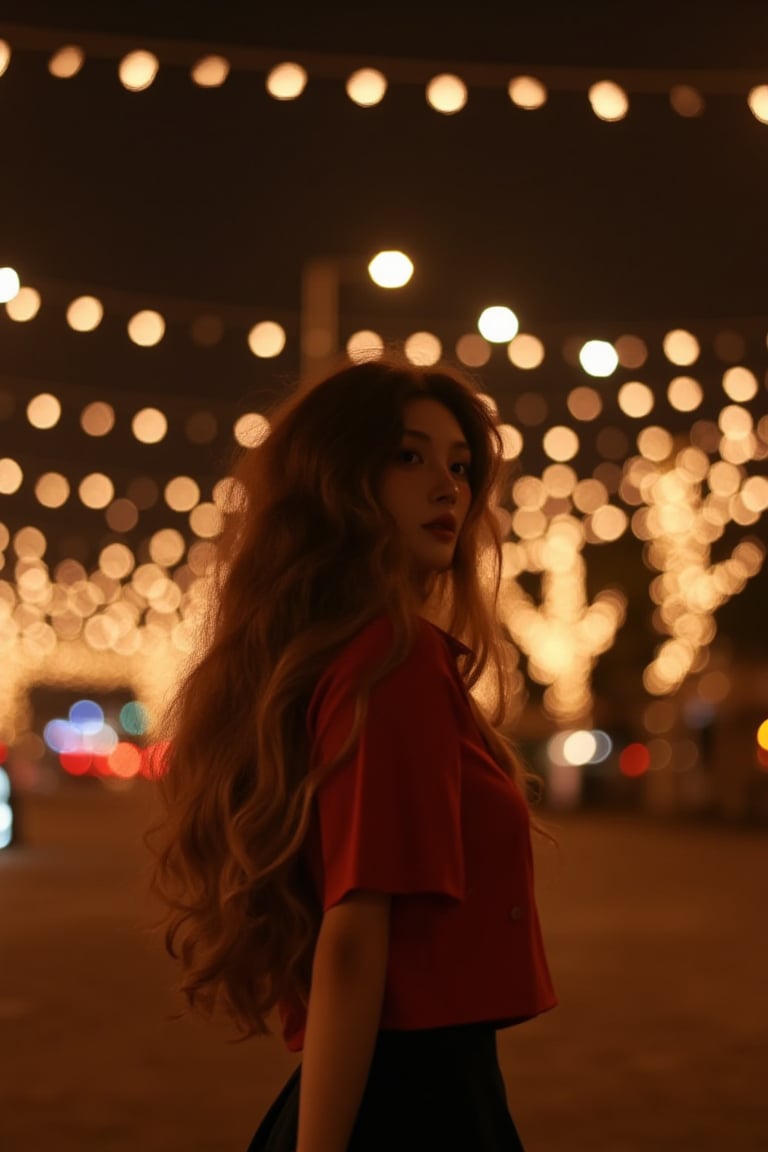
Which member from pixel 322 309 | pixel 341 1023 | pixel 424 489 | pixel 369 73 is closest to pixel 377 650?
pixel 424 489

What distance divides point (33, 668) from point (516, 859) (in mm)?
87706

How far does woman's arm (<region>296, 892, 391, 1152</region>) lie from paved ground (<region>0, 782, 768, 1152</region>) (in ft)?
4.04

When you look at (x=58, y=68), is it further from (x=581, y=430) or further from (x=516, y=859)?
(x=581, y=430)

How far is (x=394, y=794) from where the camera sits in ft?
7.76

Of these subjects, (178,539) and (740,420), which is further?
(178,539)

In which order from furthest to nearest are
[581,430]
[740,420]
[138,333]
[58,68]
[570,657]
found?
1. [570,657]
2. [581,430]
3. [740,420]
4. [138,333]
5. [58,68]

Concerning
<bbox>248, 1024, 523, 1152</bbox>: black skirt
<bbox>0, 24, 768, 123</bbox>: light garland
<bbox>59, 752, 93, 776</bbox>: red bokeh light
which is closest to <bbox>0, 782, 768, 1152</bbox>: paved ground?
<bbox>248, 1024, 523, 1152</bbox>: black skirt

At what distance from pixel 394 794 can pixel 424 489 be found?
1.73 ft

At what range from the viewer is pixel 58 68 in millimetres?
9430

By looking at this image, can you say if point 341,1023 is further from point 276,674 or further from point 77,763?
point 77,763

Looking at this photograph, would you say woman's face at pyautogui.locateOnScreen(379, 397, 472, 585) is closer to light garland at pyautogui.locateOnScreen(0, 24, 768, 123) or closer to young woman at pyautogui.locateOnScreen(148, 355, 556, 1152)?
young woman at pyautogui.locateOnScreen(148, 355, 556, 1152)

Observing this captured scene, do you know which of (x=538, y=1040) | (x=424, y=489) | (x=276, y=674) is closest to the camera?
(x=276, y=674)

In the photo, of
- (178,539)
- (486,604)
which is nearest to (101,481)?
(178,539)

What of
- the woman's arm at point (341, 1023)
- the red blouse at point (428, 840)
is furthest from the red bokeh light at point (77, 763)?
the woman's arm at point (341, 1023)
